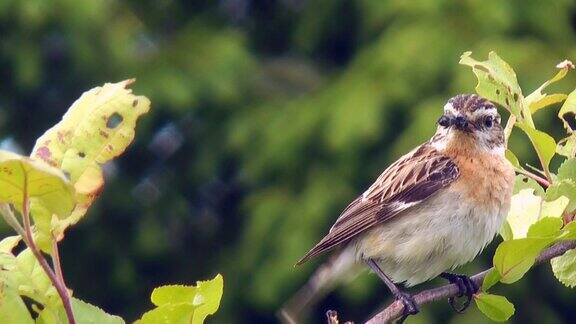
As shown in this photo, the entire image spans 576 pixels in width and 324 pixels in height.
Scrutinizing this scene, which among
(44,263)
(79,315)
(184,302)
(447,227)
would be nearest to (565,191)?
(184,302)

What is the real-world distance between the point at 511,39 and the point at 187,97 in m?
3.55

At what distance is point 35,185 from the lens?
2.10 metres

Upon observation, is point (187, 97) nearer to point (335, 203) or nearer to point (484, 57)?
point (335, 203)

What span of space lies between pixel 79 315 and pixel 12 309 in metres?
0.13

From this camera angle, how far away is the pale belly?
4.26m

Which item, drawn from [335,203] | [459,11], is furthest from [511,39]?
[335,203]

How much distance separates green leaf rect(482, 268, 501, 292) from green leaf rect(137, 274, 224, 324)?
76 cm

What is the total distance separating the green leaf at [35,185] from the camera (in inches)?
79.6

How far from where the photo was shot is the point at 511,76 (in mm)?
2971

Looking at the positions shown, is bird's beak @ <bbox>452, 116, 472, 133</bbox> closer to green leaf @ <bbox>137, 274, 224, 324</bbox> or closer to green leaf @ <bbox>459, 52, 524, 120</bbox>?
green leaf @ <bbox>459, 52, 524, 120</bbox>

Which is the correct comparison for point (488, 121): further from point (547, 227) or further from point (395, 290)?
point (547, 227)

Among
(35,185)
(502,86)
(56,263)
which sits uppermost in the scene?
(35,185)

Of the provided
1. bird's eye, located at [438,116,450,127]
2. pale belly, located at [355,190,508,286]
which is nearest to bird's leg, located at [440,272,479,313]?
pale belly, located at [355,190,508,286]

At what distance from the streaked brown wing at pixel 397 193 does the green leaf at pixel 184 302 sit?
2071 millimetres
